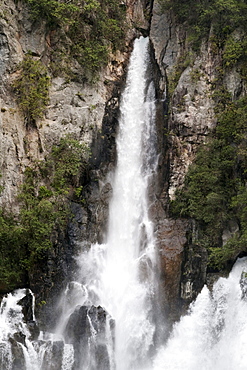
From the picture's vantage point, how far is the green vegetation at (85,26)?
21.9 meters

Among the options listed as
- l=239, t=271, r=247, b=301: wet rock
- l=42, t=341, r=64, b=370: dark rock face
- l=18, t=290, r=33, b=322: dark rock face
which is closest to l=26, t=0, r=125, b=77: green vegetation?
l=18, t=290, r=33, b=322: dark rock face

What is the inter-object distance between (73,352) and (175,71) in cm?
1793

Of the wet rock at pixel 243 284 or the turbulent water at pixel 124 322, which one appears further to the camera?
the wet rock at pixel 243 284

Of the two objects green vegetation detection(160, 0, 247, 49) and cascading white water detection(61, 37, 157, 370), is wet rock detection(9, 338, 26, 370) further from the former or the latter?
green vegetation detection(160, 0, 247, 49)

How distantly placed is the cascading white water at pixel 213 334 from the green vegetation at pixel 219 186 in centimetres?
141

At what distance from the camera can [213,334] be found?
16594mm

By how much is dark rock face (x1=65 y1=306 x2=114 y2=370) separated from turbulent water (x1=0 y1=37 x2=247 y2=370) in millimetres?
37

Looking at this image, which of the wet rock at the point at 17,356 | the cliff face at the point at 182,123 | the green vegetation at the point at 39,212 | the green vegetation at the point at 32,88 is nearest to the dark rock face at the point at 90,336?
the wet rock at the point at 17,356

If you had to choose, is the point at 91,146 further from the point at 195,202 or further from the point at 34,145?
the point at 195,202

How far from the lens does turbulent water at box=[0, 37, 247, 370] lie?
1523cm

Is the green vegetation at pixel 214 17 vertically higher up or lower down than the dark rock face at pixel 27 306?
higher up

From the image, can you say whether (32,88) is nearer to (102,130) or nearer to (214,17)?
(102,130)

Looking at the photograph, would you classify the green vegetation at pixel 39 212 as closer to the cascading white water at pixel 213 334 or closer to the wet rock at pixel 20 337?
the wet rock at pixel 20 337

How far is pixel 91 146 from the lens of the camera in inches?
866
